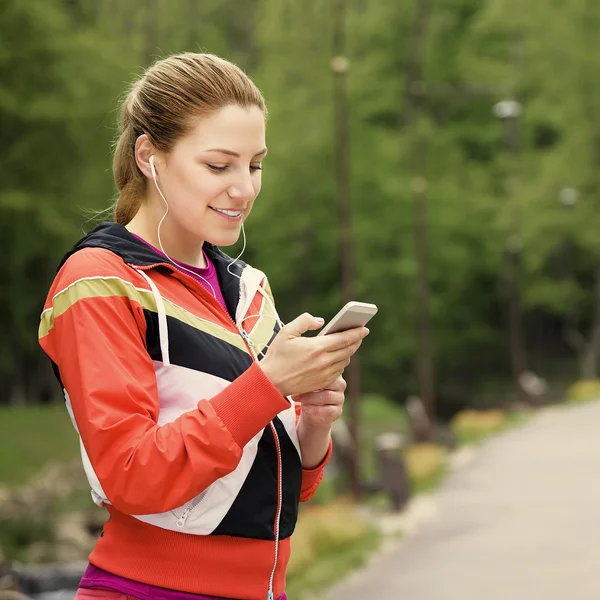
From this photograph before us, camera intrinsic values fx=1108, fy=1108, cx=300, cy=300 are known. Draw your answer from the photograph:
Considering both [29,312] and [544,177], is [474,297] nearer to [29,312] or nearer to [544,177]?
[544,177]

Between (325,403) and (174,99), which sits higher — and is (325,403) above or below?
below

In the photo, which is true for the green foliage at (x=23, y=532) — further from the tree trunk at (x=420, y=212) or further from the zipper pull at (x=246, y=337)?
the zipper pull at (x=246, y=337)

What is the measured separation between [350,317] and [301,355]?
118 mm

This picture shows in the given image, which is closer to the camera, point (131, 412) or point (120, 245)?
point (131, 412)

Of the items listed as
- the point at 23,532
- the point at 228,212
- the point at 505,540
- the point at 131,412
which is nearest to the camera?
the point at 131,412

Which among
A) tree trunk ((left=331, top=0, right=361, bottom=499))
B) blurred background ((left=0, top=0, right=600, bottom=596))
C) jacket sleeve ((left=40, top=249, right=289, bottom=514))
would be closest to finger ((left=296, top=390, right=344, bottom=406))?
jacket sleeve ((left=40, top=249, right=289, bottom=514))

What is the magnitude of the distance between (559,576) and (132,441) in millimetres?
7396

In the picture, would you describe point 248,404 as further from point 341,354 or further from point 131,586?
point 131,586

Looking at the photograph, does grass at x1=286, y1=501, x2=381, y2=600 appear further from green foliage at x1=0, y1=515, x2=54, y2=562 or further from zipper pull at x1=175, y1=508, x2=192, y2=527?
zipper pull at x1=175, y1=508, x2=192, y2=527

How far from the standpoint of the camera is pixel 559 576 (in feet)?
28.5

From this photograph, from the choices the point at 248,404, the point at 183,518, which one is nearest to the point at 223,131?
the point at 248,404

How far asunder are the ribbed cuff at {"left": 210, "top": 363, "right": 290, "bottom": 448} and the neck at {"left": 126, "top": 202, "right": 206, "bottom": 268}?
0.40 meters

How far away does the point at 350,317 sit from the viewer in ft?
6.65

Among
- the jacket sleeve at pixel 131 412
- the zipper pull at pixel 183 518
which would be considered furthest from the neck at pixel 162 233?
the zipper pull at pixel 183 518
